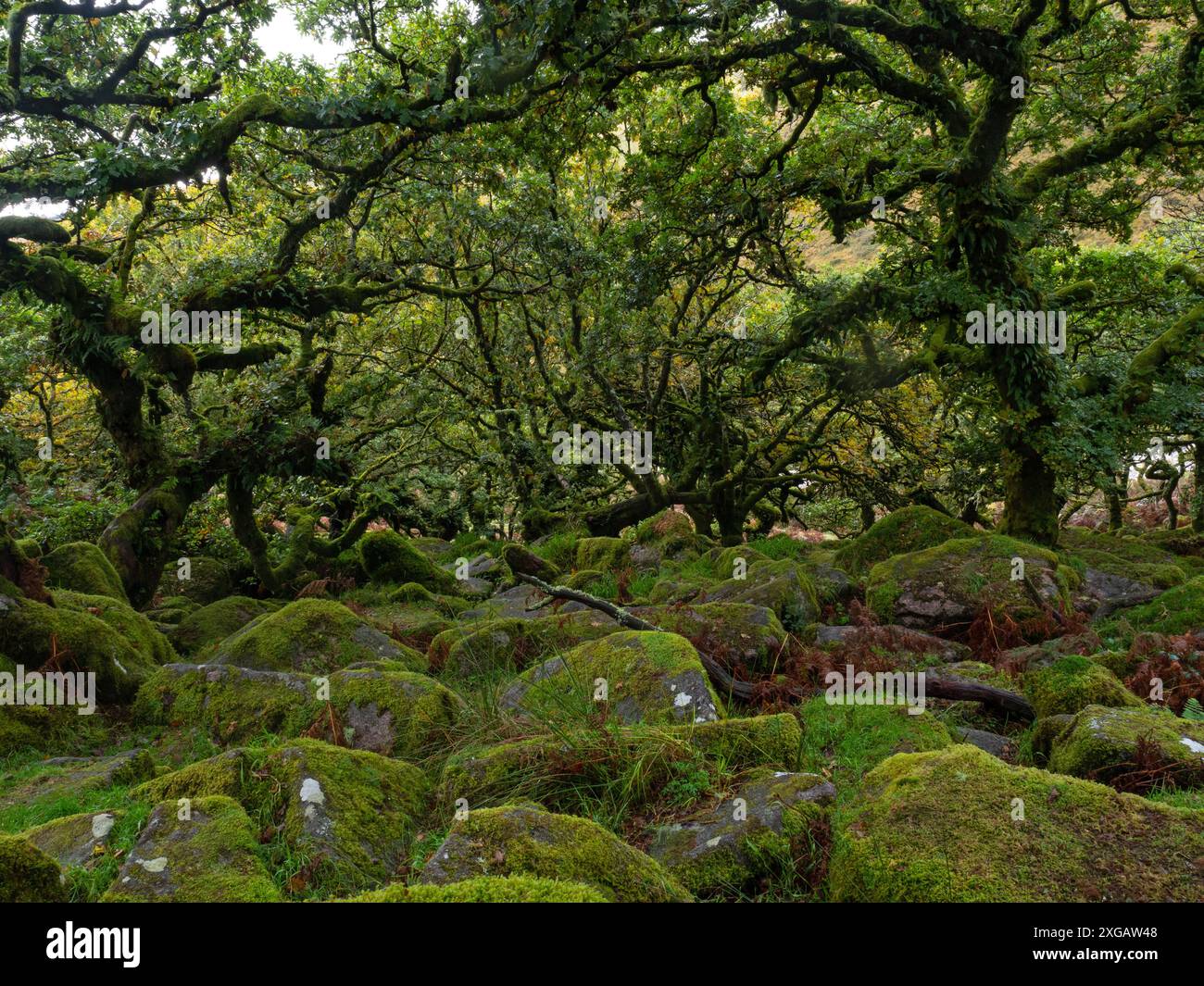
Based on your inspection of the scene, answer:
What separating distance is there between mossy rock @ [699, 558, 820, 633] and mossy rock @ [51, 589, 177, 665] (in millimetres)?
5952

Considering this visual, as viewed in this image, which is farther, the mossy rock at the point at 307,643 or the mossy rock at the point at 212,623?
the mossy rock at the point at 212,623

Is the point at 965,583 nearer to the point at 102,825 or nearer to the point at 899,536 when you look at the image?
the point at 899,536

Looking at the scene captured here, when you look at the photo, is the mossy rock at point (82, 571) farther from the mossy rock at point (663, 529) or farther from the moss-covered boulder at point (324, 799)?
the mossy rock at point (663, 529)

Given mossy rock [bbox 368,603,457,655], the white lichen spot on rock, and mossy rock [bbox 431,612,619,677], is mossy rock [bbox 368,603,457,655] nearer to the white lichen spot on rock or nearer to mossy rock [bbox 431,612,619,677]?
mossy rock [bbox 431,612,619,677]

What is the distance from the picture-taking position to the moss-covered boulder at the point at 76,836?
12.9ft

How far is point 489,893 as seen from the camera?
2902 mm

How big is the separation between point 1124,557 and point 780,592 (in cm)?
632

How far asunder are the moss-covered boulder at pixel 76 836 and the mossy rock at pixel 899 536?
9.39 m

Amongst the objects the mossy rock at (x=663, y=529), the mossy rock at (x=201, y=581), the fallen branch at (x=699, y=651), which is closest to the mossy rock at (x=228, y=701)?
the fallen branch at (x=699, y=651)

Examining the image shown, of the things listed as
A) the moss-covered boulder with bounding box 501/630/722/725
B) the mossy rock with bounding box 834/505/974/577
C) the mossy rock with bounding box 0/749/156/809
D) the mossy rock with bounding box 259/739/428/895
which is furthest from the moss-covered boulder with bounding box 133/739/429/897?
the mossy rock with bounding box 834/505/974/577

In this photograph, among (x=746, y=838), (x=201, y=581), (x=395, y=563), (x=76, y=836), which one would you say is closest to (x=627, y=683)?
(x=746, y=838)

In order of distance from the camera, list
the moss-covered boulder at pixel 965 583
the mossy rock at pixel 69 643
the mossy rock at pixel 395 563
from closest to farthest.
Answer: the mossy rock at pixel 69 643 → the moss-covered boulder at pixel 965 583 → the mossy rock at pixel 395 563
